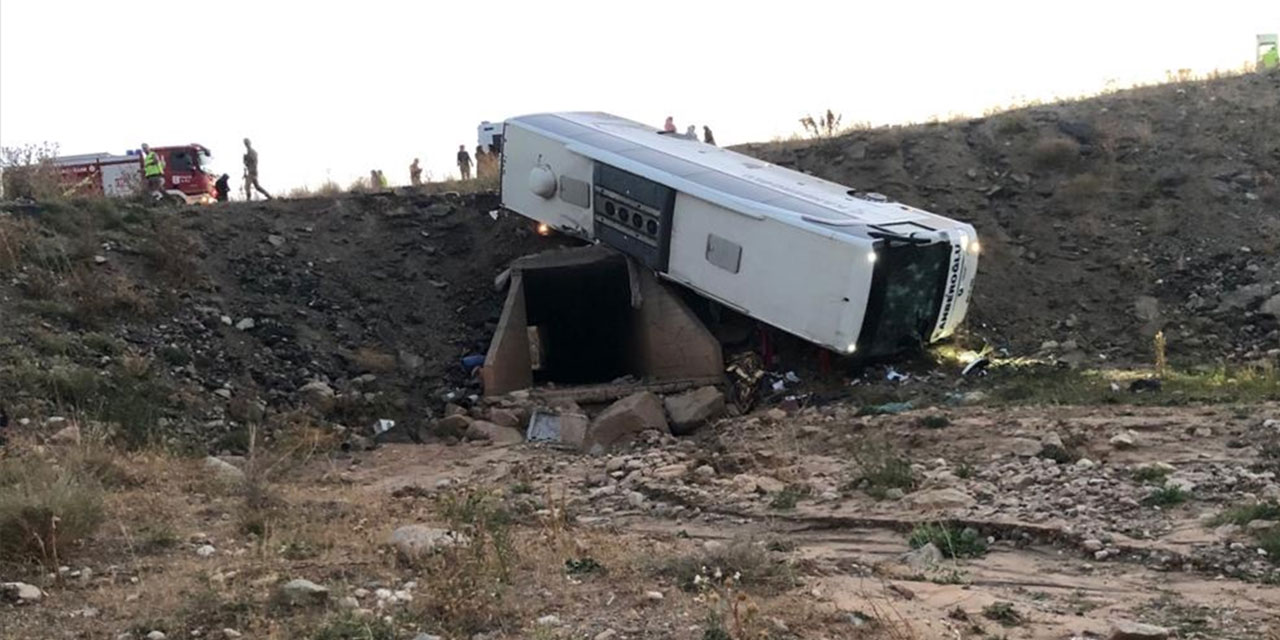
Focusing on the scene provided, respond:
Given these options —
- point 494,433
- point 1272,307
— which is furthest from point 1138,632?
point 1272,307

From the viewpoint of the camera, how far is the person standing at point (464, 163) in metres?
20.0

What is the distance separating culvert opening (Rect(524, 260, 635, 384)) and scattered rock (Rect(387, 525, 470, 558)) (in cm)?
891

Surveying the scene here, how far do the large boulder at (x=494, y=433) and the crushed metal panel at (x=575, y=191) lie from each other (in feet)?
10.9

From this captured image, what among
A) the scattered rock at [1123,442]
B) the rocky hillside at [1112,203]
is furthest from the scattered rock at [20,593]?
the rocky hillside at [1112,203]

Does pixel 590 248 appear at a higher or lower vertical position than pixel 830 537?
higher

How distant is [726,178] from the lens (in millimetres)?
13055

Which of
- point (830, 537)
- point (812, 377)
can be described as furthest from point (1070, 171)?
point (830, 537)

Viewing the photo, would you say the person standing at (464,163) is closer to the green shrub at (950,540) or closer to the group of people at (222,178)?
the group of people at (222,178)

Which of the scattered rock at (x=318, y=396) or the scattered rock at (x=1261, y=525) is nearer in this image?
the scattered rock at (x=1261, y=525)

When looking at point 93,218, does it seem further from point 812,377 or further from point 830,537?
point 830,537

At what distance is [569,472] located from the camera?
34.1ft

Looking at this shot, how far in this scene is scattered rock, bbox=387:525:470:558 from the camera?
6160 millimetres

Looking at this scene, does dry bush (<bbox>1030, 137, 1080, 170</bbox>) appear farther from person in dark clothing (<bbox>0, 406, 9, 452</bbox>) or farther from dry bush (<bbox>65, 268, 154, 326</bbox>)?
person in dark clothing (<bbox>0, 406, 9, 452</bbox>)

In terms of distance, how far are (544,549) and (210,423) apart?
21.0 ft
